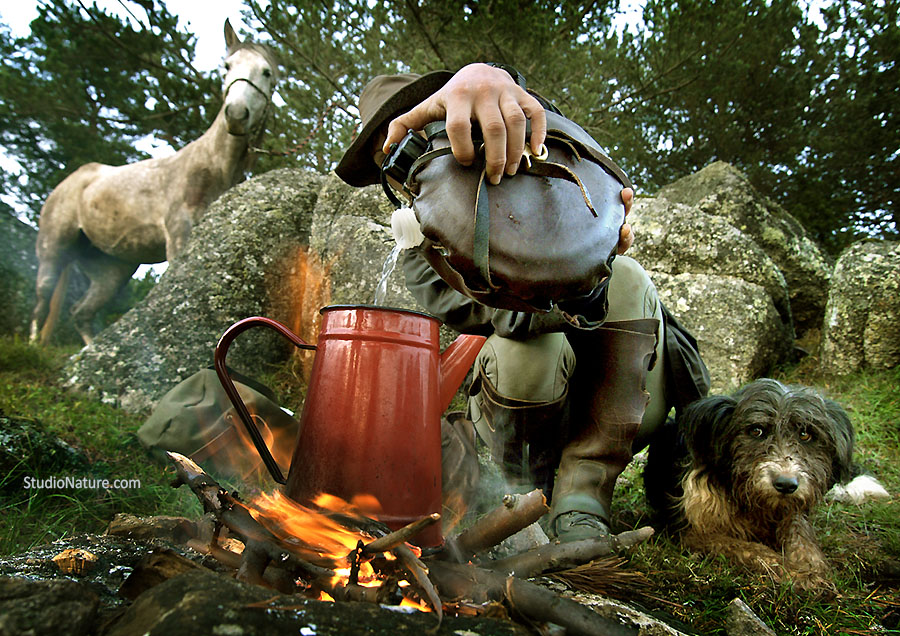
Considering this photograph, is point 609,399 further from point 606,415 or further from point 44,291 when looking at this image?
point 44,291

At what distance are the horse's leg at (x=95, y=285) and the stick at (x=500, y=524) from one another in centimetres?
785

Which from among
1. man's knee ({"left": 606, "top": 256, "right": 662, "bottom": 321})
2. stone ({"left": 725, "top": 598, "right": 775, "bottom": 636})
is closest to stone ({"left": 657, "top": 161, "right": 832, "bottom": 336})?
man's knee ({"left": 606, "top": 256, "right": 662, "bottom": 321})

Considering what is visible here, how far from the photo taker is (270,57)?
5.29 meters

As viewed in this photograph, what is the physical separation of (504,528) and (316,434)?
45 centimetres

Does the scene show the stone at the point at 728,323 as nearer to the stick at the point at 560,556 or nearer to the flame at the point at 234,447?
the flame at the point at 234,447

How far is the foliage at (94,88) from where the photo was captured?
7.42 meters

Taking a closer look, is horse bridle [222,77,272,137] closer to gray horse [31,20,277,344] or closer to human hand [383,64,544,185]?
gray horse [31,20,277,344]

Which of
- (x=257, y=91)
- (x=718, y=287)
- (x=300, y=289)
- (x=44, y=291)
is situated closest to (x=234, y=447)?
(x=300, y=289)

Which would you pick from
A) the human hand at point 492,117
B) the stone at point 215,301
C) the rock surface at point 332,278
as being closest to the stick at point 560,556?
the human hand at point 492,117

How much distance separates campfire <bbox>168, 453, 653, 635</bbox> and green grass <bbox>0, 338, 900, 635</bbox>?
1.45ft

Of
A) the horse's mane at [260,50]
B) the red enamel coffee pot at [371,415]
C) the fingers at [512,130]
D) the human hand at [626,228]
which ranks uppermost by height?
the horse's mane at [260,50]

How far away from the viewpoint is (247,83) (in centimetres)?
496

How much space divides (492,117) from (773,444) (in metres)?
1.56

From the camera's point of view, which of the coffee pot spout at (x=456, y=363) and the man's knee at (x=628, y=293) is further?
the man's knee at (x=628, y=293)
